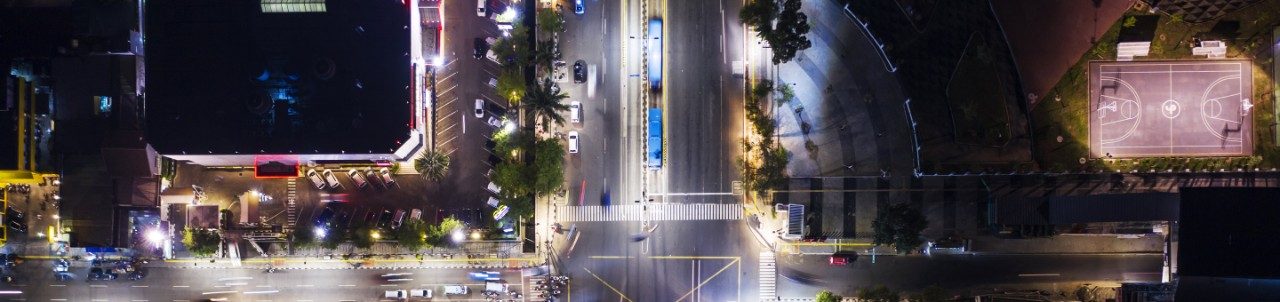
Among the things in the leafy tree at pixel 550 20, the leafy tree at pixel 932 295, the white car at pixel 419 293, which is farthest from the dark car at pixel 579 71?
the leafy tree at pixel 932 295

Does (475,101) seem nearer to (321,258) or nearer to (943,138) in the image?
(321,258)

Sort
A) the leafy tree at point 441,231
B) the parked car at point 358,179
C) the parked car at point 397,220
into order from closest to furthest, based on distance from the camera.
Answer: the leafy tree at point 441,231 → the parked car at point 397,220 → the parked car at point 358,179

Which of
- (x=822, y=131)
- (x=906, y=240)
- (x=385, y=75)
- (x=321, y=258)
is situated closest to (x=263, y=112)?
(x=385, y=75)

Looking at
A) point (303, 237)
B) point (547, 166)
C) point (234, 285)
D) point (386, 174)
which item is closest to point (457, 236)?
point (386, 174)

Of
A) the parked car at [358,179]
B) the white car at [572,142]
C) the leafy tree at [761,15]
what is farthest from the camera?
the parked car at [358,179]

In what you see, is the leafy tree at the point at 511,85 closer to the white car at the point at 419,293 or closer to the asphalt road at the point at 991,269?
the white car at the point at 419,293

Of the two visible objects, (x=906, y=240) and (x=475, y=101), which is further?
(x=475, y=101)

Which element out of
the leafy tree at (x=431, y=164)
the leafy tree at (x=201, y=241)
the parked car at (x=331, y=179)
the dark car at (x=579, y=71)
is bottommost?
the leafy tree at (x=201, y=241)
